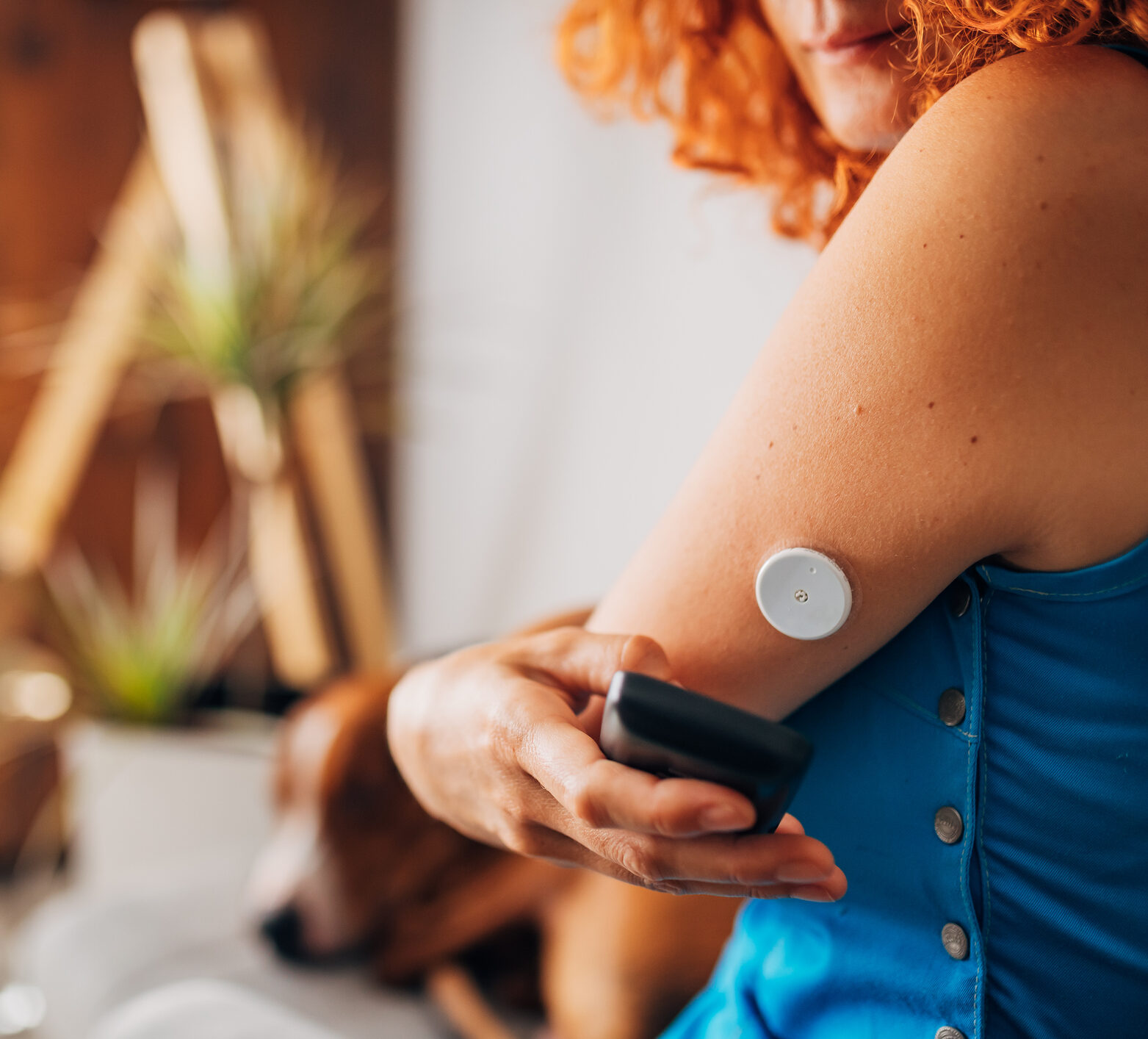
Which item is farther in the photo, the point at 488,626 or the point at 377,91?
the point at 377,91

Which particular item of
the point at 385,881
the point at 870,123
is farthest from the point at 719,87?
the point at 385,881

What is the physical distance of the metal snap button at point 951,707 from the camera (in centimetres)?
51

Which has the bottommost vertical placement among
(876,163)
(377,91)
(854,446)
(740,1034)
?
(740,1034)

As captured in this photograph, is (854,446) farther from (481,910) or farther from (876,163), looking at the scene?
(481,910)

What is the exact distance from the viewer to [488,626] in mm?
2426

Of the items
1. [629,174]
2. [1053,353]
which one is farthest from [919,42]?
[629,174]

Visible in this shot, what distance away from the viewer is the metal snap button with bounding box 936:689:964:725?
0.51 meters

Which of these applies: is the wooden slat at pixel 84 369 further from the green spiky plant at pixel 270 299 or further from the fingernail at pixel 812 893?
the fingernail at pixel 812 893

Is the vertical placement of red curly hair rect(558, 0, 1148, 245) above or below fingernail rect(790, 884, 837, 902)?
above

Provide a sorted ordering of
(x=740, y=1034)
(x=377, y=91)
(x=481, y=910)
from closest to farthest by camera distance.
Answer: (x=740, y=1034) → (x=481, y=910) → (x=377, y=91)

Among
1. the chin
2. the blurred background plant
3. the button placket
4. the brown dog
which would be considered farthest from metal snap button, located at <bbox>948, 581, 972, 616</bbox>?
the blurred background plant

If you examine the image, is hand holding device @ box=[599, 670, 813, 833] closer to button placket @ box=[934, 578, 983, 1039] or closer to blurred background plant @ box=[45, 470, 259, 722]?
button placket @ box=[934, 578, 983, 1039]

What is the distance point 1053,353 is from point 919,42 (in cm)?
20

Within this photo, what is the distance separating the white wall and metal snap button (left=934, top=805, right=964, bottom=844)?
68 cm
